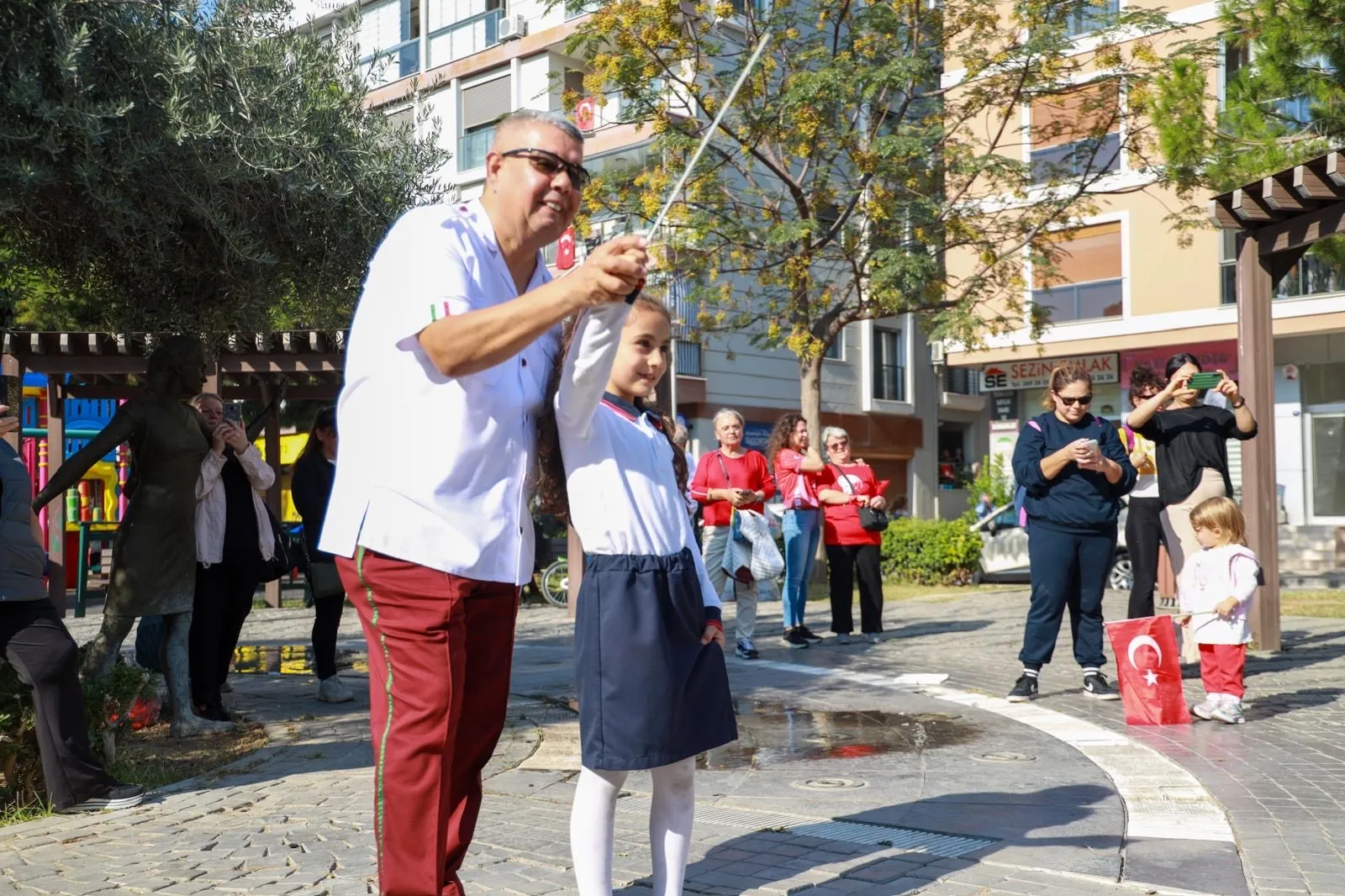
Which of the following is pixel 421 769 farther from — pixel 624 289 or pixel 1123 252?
pixel 1123 252

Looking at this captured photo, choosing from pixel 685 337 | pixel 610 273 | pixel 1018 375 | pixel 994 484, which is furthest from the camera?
pixel 1018 375

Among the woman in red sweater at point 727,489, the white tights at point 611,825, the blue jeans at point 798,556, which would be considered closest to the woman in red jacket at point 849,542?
the blue jeans at point 798,556

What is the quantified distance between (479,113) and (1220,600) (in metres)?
29.1

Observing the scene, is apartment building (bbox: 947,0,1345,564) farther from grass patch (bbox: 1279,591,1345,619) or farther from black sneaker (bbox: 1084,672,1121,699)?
black sneaker (bbox: 1084,672,1121,699)

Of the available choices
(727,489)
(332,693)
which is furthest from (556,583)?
(332,693)

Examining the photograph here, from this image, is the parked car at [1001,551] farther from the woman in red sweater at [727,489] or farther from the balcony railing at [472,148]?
the balcony railing at [472,148]

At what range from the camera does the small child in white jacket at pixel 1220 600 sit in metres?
7.10

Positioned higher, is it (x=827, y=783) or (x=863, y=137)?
Answer: (x=863, y=137)

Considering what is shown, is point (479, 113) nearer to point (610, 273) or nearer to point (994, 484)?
point (994, 484)

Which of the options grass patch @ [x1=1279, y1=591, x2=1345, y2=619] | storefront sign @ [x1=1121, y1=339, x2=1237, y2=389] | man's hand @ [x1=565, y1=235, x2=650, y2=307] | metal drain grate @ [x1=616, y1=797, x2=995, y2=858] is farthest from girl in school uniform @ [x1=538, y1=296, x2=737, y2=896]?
storefront sign @ [x1=1121, y1=339, x2=1237, y2=389]

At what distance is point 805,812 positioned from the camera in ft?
16.1

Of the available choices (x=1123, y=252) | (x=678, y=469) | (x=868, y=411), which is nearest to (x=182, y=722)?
(x=678, y=469)

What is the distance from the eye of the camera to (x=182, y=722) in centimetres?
669

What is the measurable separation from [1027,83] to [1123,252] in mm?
11666
